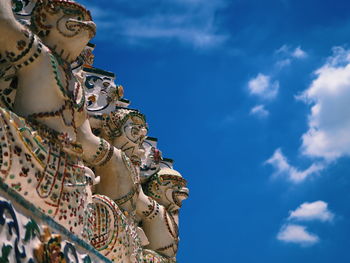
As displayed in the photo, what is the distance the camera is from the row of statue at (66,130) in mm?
3701

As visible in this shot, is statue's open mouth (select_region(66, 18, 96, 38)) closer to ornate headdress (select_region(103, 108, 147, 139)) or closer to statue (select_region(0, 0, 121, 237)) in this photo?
statue (select_region(0, 0, 121, 237))

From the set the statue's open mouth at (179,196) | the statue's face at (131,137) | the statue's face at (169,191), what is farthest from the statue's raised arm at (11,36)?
the statue's open mouth at (179,196)

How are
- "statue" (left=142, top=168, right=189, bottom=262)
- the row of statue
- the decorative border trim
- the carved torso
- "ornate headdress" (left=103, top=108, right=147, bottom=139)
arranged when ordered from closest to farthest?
1. the decorative border trim
2. the row of statue
3. the carved torso
4. "ornate headdress" (left=103, top=108, right=147, bottom=139)
5. "statue" (left=142, top=168, right=189, bottom=262)

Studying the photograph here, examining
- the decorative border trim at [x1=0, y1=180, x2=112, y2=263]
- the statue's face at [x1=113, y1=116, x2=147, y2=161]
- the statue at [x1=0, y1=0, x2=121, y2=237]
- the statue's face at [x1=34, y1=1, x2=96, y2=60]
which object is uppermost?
the statue's face at [x1=113, y1=116, x2=147, y2=161]

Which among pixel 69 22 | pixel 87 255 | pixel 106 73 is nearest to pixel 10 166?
pixel 87 255

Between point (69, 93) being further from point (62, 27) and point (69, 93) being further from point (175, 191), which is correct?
point (175, 191)

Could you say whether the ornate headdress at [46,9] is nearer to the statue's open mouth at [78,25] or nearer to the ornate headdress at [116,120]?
the statue's open mouth at [78,25]

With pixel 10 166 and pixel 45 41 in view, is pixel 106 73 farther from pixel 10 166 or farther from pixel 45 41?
pixel 10 166

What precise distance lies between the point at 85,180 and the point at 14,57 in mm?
920

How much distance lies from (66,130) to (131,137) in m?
1.94

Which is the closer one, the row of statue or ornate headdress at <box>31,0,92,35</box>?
the row of statue

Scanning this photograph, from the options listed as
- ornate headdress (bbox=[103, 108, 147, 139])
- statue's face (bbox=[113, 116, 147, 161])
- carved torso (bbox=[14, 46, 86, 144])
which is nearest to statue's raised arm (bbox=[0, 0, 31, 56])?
carved torso (bbox=[14, 46, 86, 144])

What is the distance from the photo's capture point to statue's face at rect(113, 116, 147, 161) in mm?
6047

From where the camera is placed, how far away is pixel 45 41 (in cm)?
432
